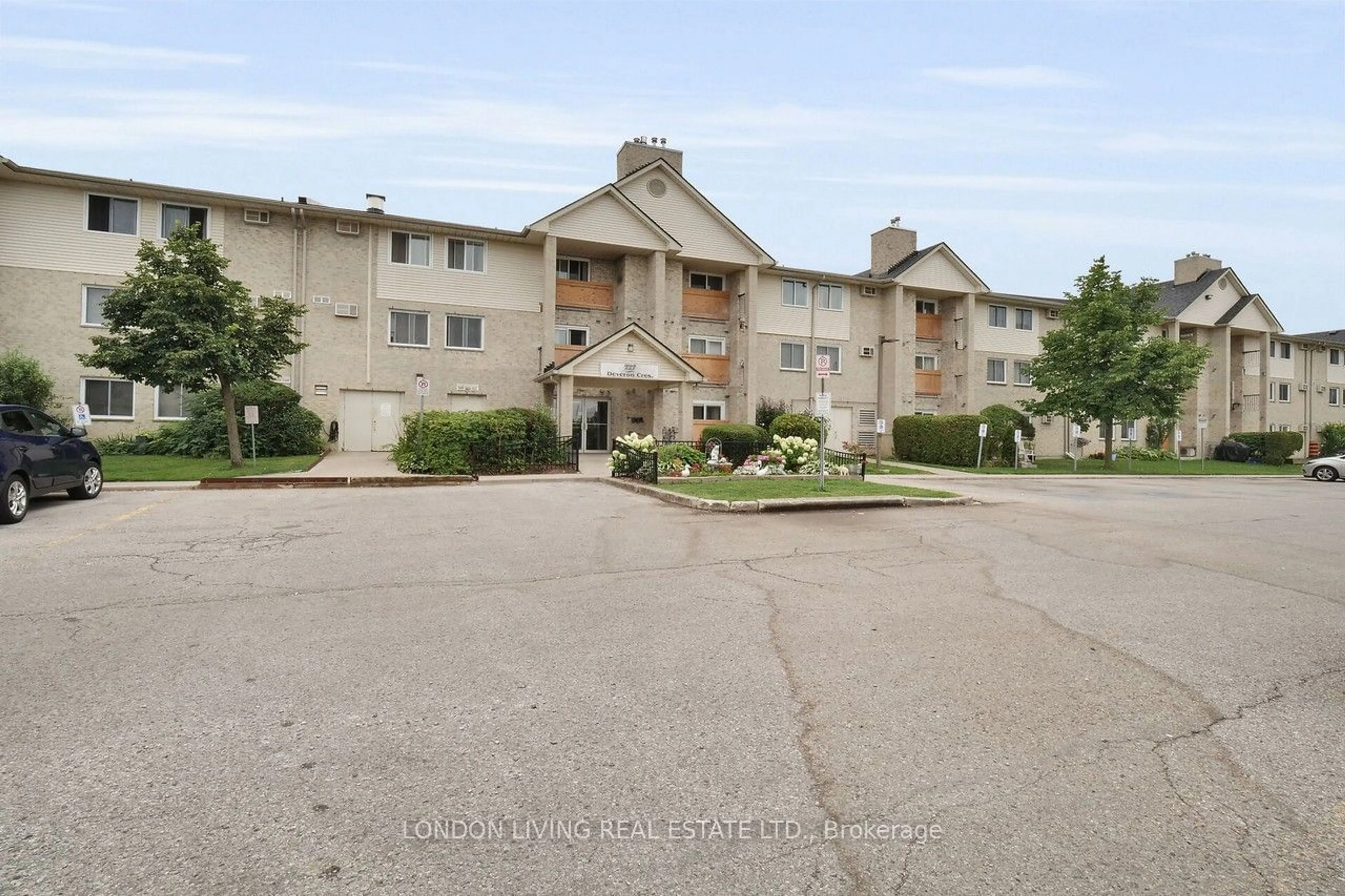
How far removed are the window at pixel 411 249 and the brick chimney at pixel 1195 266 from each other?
148 feet

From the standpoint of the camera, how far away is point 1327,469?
94.2 feet

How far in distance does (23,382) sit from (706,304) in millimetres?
23129

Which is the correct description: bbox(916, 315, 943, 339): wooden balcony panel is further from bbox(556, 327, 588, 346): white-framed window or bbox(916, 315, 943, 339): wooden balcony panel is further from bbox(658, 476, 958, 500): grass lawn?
bbox(658, 476, 958, 500): grass lawn

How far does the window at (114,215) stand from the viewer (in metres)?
23.7

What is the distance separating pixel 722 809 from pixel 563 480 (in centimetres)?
1578

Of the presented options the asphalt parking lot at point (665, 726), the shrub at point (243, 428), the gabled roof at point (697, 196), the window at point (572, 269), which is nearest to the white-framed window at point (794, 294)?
the gabled roof at point (697, 196)

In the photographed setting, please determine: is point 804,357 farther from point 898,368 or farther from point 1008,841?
point 1008,841

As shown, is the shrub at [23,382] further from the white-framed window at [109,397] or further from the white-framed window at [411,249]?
the white-framed window at [411,249]

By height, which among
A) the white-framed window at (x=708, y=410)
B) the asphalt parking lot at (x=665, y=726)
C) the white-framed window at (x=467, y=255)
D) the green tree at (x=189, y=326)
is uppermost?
the white-framed window at (x=467, y=255)

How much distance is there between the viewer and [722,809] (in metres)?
2.87

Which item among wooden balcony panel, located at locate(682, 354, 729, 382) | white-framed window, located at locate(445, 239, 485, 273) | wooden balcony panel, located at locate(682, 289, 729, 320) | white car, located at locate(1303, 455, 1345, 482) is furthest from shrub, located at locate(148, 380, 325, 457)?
white car, located at locate(1303, 455, 1345, 482)

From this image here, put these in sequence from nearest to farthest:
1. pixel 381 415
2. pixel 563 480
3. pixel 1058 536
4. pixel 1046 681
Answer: pixel 1046 681
pixel 1058 536
pixel 563 480
pixel 381 415

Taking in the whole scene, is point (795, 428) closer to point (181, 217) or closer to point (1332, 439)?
point (181, 217)

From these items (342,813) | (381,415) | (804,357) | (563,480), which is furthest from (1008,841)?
(804,357)
